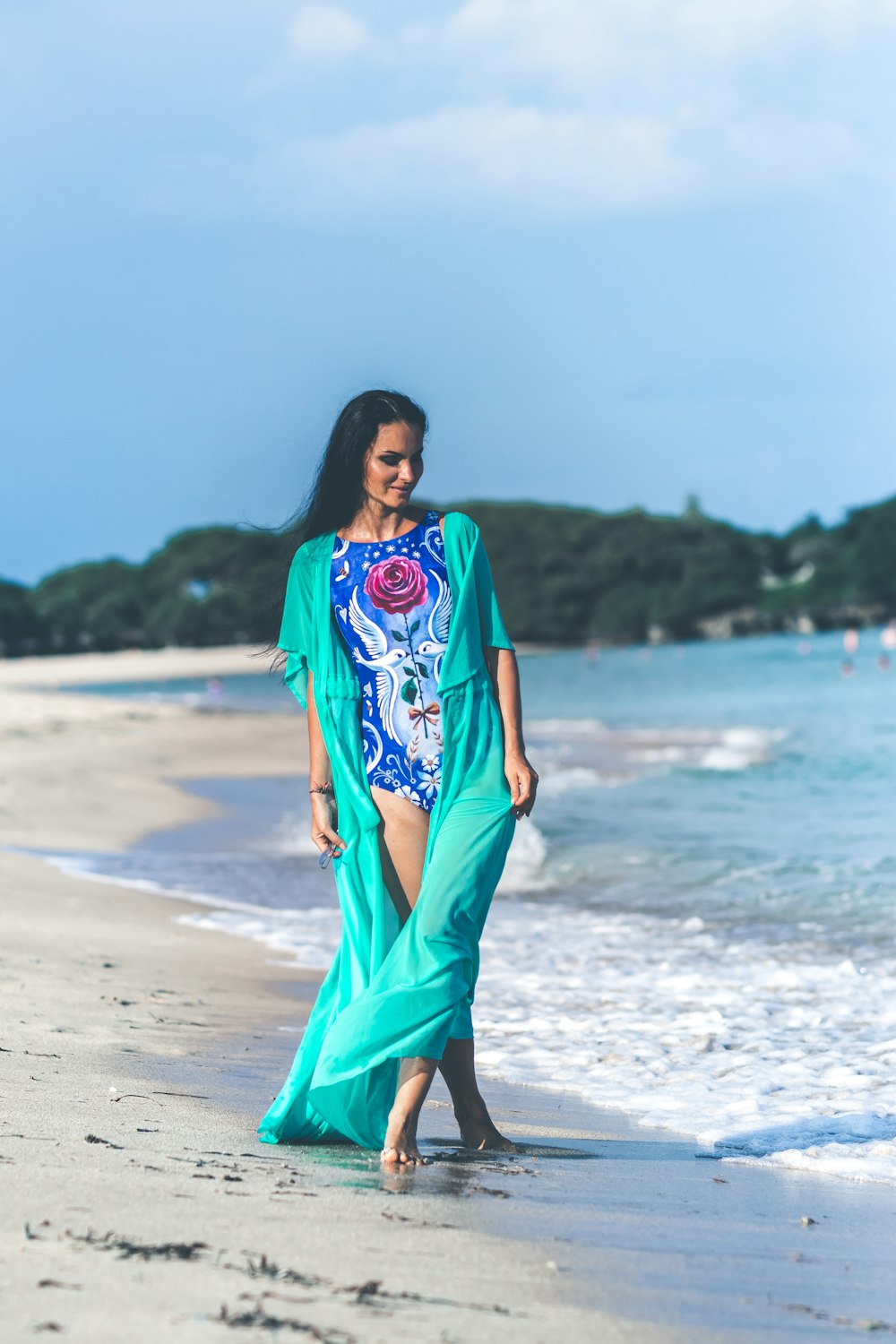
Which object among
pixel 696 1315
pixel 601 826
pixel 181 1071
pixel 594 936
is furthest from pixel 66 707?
pixel 696 1315

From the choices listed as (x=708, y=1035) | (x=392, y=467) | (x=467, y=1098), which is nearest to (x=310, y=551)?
(x=392, y=467)

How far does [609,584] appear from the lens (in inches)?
5148

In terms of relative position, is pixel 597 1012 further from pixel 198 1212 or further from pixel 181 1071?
pixel 198 1212

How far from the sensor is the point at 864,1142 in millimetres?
4219

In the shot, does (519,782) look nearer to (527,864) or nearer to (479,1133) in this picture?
(479,1133)

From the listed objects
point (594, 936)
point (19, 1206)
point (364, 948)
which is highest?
point (364, 948)

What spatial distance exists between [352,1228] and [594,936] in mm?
5970

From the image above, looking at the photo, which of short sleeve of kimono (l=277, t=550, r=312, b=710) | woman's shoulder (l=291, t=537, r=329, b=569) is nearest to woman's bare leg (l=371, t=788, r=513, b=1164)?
short sleeve of kimono (l=277, t=550, r=312, b=710)

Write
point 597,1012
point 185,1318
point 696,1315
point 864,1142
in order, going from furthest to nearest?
point 597,1012
point 864,1142
point 696,1315
point 185,1318

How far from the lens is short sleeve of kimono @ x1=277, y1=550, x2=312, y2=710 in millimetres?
3758

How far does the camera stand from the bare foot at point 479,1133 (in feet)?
12.4

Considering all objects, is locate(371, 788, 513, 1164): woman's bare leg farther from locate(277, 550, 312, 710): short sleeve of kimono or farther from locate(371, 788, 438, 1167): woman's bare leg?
locate(277, 550, 312, 710): short sleeve of kimono

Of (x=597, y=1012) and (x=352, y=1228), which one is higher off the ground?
(x=352, y=1228)

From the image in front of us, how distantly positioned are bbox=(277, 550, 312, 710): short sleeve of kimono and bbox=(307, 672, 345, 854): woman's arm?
0.05 meters
